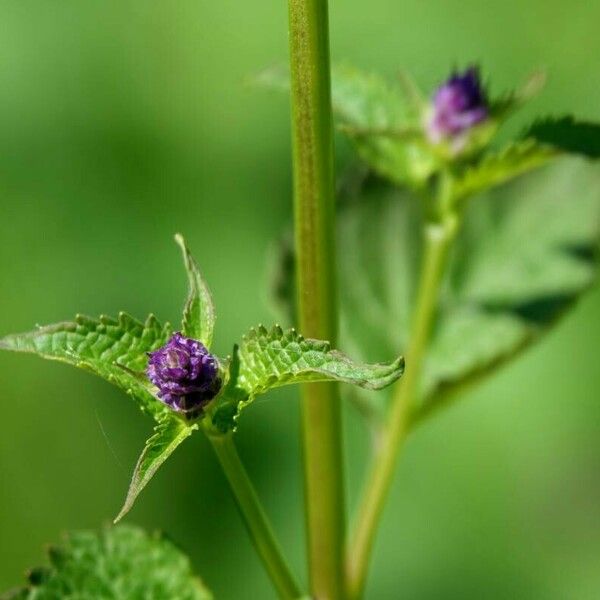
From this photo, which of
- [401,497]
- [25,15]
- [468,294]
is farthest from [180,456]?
[25,15]

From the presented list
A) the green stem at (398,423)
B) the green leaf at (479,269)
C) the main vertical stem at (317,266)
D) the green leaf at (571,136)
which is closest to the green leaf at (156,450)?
the main vertical stem at (317,266)

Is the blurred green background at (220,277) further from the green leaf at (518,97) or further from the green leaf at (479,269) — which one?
the green leaf at (518,97)

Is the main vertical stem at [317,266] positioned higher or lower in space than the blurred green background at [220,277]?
lower

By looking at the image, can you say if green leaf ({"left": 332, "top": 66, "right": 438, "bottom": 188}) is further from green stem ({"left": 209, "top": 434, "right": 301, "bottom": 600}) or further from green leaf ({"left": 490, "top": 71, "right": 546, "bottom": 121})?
green stem ({"left": 209, "top": 434, "right": 301, "bottom": 600})

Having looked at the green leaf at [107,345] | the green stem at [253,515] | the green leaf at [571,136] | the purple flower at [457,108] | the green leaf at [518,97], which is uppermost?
the purple flower at [457,108]

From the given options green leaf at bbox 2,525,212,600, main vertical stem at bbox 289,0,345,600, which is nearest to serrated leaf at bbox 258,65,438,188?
main vertical stem at bbox 289,0,345,600

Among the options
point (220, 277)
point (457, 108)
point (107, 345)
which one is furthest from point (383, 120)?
point (220, 277)

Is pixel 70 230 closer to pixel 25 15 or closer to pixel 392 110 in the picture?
pixel 25 15
